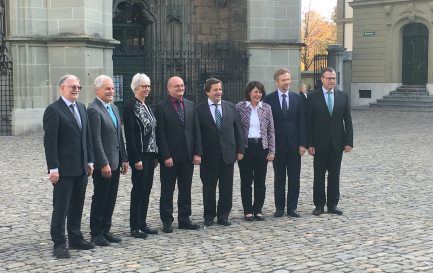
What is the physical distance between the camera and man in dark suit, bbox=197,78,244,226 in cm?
757

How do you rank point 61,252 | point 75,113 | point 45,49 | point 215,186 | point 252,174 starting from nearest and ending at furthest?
point 61,252 → point 75,113 → point 215,186 → point 252,174 → point 45,49

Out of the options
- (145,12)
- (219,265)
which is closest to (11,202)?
(219,265)

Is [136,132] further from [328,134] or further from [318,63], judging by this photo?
[318,63]

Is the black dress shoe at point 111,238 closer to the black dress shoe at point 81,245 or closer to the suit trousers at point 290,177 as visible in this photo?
the black dress shoe at point 81,245

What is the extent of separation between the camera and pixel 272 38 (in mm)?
21703

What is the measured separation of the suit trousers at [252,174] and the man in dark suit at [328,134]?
2.39 ft

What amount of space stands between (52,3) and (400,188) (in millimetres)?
11606

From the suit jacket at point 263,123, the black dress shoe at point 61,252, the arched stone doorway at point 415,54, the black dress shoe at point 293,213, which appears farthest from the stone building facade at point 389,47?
the black dress shoe at point 61,252

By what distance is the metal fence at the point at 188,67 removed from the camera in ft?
71.6

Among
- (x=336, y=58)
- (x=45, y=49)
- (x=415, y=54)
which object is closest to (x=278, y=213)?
(x=45, y=49)

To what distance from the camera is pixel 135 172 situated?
703 centimetres

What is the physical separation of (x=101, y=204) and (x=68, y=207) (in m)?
0.41

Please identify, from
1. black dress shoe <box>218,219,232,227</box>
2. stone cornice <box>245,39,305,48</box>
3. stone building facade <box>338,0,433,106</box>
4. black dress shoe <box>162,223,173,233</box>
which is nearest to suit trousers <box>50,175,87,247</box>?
black dress shoe <box>162,223,173,233</box>

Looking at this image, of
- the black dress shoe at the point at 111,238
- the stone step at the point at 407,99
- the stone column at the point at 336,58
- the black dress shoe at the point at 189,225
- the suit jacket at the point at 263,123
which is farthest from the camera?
the stone column at the point at 336,58
